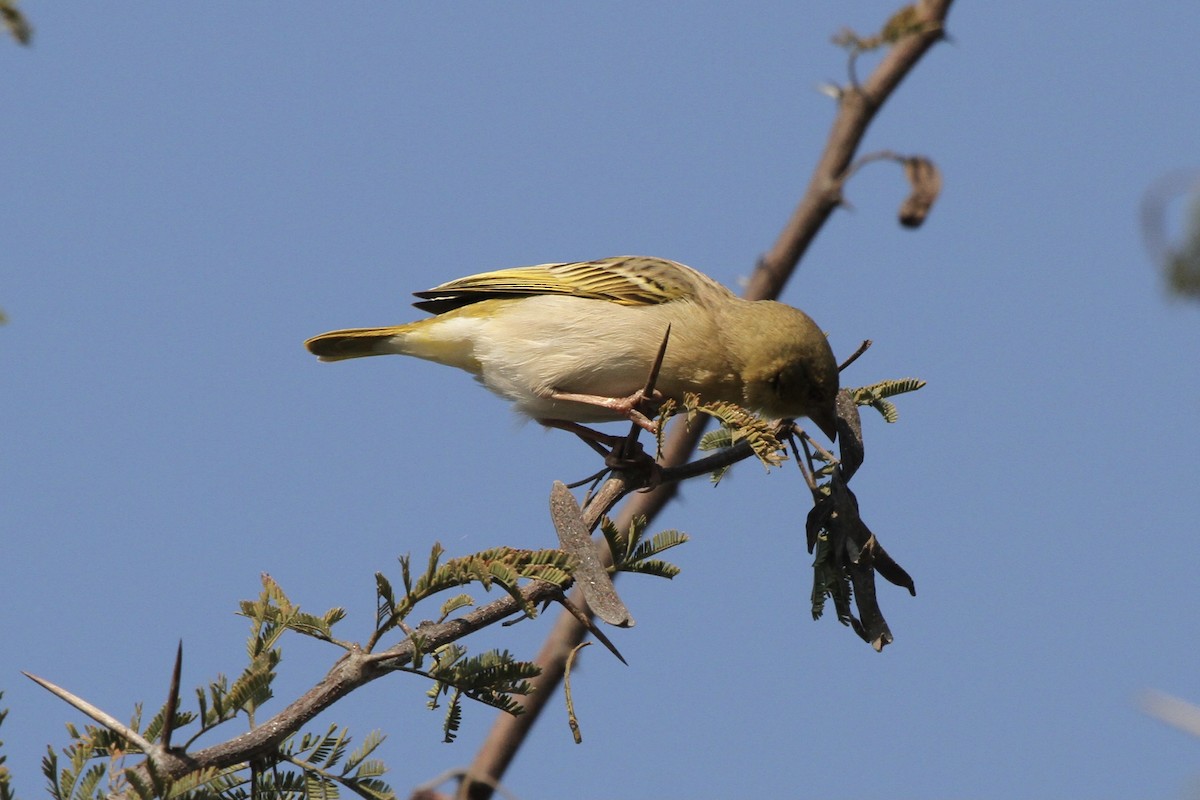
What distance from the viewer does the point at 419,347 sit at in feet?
21.9

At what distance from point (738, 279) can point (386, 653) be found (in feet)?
18.3

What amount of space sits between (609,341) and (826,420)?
1.06 metres

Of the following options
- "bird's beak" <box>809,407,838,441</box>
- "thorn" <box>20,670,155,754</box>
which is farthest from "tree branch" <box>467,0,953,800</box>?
"thorn" <box>20,670,155,754</box>

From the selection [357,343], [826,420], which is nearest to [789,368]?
[826,420]

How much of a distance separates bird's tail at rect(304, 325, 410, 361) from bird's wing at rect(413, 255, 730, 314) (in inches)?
8.6

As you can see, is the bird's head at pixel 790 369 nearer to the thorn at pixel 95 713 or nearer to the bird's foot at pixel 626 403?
the bird's foot at pixel 626 403

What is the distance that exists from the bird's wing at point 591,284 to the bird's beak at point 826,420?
3.17ft

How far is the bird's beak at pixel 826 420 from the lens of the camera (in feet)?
18.9

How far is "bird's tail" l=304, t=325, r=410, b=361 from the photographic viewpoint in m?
6.75

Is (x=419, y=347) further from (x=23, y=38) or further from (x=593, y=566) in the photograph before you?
(x=593, y=566)

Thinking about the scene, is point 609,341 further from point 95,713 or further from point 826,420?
point 95,713

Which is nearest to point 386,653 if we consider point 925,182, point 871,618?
point 871,618

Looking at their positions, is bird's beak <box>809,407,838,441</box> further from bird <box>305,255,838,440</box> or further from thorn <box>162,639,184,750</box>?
thorn <box>162,639,184,750</box>

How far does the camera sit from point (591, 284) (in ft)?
21.5
